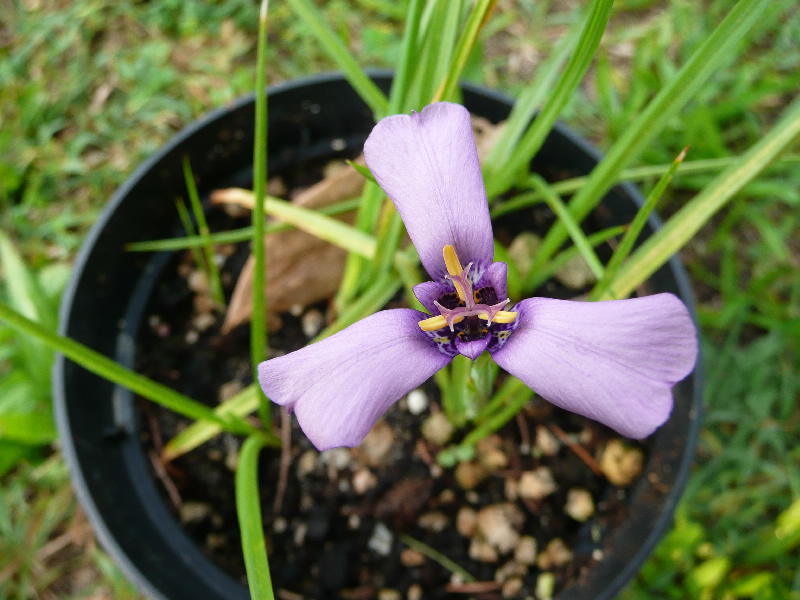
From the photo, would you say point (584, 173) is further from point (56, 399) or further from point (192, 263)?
point (56, 399)


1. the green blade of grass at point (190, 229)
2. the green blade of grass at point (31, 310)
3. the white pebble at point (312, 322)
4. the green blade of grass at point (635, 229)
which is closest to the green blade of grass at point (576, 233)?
the green blade of grass at point (635, 229)

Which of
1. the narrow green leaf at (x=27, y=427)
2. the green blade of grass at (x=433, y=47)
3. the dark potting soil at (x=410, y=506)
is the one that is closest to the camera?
the green blade of grass at (x=433, y=47)

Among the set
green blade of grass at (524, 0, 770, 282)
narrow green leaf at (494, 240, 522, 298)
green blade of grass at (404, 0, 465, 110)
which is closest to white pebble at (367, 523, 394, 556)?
narrow green leaf at (494, 240, 522, 298)

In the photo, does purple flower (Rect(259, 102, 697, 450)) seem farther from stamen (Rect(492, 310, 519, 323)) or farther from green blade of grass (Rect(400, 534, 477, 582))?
green blade of grass (Rect(400, 534, 477, 582))

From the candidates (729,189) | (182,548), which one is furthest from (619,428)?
(182,548)

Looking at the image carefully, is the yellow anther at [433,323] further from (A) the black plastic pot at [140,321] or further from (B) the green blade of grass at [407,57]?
(A) the black plastic pot at [140,321]

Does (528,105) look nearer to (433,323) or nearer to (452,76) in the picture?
(452,76)

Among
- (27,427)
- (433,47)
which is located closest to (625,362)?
(433,47)
